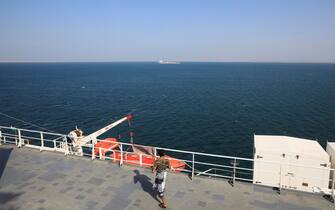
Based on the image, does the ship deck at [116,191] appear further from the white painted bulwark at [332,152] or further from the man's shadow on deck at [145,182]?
the white painted bulwark at [332,152]

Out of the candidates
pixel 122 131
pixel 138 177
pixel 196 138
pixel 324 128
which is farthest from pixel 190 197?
pixel 324 128

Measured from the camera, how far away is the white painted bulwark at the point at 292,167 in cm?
1273

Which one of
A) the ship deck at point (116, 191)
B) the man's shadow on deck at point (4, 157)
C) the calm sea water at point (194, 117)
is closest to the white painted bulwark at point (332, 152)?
the ship deck at point (116, 191)

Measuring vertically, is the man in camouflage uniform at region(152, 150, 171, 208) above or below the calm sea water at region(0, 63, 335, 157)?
above

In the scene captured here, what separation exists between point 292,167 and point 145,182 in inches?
312

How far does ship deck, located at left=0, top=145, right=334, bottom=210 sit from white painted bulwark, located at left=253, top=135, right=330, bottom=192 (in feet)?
10.0

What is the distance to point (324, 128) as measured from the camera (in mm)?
41469

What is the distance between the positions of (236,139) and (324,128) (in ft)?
55.0

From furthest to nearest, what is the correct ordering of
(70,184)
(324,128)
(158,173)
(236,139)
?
(324,128) < (236,139) < (70,184) < (158,173)

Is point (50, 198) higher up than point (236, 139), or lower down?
higher up

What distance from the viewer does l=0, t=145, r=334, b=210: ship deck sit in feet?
30.9

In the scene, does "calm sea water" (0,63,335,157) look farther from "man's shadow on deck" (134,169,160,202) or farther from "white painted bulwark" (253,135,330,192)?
"man's shadow on deck" (134,169,160,202)

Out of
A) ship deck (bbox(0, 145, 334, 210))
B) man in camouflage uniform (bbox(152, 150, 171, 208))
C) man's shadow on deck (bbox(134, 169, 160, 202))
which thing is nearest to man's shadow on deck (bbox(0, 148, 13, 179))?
ship deck (bbox(0, 145, 334, 210))

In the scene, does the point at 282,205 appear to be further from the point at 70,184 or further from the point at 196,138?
the point at 196,138
